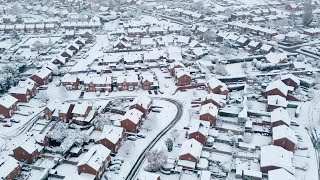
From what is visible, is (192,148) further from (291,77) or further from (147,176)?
(291,77)

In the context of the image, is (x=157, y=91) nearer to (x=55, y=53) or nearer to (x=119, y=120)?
(x=119, y=120)

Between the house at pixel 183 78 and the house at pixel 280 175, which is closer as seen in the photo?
the house at pixel 280 175

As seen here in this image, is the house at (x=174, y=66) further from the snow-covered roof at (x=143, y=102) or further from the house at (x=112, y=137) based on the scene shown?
the house at (x=112, y=137)

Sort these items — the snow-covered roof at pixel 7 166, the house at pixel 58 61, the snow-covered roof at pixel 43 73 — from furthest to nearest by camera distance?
the house at pixel 58 61 < the snow-covered roof at pixel 43 73 < the snow-covered roof at pixel 7 166

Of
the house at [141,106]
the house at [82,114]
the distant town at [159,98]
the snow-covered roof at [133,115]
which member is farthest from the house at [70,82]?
the snow-covered roof at [133,115]

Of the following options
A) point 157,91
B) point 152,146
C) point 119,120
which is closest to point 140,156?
point 152,146

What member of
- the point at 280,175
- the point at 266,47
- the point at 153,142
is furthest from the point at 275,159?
the point at 266,47

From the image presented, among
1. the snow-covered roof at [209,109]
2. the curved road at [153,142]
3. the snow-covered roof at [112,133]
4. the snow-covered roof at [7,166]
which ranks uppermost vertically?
the snow-covered roof at [209,109]
